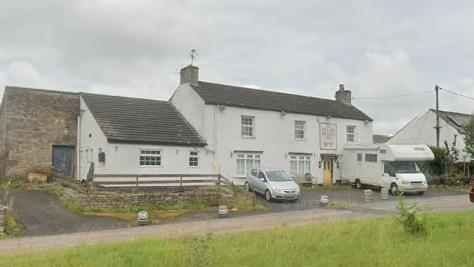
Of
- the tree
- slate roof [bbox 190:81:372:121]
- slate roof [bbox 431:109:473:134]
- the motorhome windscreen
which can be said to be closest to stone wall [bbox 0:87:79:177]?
slate roof [bbox 190:81:372:121]

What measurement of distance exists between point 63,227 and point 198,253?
12.3 metres

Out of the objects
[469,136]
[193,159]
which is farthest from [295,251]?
[469,136]

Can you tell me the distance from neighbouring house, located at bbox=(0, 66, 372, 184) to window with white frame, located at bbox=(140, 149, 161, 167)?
59 mm

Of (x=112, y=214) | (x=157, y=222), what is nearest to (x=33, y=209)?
(x=112, y=214)

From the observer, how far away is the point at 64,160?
34531 mm

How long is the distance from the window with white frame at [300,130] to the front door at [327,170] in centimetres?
267

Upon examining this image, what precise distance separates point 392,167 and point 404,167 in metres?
0.82

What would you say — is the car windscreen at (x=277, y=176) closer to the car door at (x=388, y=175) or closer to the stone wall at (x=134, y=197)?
the stone wall at (x=134, y=197)

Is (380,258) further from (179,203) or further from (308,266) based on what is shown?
(179,203)

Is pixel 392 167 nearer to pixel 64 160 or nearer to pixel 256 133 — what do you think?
pixel 256 133

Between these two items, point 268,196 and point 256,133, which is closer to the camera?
point 268,196

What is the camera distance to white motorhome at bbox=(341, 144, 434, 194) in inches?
1296

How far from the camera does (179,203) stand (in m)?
25.3

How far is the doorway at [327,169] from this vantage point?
3975 cm
